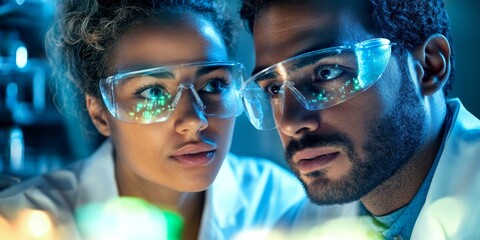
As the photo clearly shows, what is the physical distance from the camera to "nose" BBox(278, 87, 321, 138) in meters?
1.89

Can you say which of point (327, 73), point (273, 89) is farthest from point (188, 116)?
point (327, 73)

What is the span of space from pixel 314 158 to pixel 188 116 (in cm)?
48

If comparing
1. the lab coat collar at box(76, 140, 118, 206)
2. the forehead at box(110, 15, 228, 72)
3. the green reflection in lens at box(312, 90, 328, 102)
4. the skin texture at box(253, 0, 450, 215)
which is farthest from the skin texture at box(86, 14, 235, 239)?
the green reflection in lens at box(312, 90, 328, 102)

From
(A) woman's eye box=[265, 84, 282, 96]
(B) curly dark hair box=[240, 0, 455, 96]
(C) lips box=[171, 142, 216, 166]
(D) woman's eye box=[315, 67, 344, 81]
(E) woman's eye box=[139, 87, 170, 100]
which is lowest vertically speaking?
(C) lips box=[171, 142, 216, 166]

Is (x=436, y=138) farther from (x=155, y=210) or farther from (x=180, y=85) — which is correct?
(x=155, y=210)

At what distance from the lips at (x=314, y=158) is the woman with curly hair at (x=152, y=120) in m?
0.39

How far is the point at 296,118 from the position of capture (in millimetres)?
1896

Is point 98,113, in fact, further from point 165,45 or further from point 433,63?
point 433,63

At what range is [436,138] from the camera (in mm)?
2021

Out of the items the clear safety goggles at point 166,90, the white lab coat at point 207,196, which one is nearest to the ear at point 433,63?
the clear safety goggles at point 166,90

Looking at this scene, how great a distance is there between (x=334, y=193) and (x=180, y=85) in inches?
25.5

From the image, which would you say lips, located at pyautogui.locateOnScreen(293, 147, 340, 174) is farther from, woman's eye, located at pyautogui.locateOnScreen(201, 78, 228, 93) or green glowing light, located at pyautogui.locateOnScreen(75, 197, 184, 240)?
green glowing light, located at pyautogui.locateOnScreen(75, 197, 184, 240)

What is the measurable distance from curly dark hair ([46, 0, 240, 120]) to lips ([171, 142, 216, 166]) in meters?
0.41

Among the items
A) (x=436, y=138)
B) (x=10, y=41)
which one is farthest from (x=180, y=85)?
(x=10, y=41)
